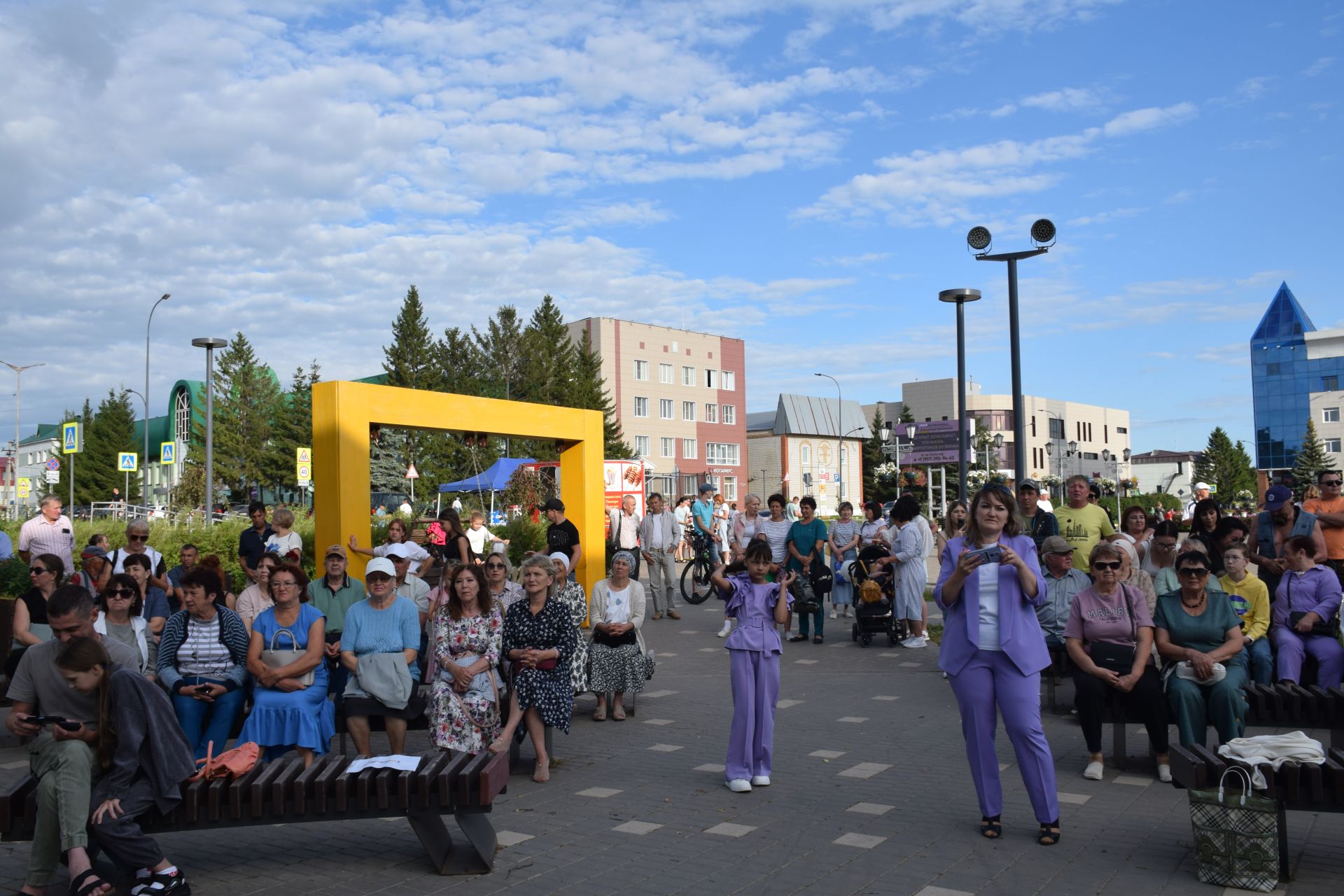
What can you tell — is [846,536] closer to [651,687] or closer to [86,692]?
[651,687]

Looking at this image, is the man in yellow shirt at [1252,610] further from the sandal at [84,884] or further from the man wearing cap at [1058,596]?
the sandal at [84,884]

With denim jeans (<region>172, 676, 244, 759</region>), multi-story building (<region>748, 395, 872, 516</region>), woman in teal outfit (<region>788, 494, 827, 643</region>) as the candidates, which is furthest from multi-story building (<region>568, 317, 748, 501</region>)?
denim jeans (<region>172, 676, 244, 759</region>)

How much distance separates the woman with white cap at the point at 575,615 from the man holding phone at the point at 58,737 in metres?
3.27

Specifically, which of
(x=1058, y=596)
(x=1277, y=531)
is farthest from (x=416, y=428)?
(x=1277, y=531)

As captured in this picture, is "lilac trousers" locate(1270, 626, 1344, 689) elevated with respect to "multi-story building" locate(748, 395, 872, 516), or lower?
lower

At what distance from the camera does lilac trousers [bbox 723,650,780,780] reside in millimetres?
6996

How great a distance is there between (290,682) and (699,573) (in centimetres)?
1322

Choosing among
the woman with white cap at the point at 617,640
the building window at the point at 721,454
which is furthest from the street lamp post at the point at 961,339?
the building window at the point at 721,454

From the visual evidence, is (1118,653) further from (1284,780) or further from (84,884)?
(84,884)

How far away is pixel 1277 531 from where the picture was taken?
36.4 feet

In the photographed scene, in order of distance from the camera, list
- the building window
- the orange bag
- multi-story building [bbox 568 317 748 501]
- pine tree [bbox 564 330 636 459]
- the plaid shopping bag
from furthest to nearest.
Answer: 1. the building window
2. multi-story building [bbox 568 317 748 501]
3. pine tree [bbox 564 330 636 459]
4. the orange bag
5. the plaid shopping bag

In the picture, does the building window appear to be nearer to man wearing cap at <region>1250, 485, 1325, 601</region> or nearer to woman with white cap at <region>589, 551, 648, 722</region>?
man wearing cap at <region>1250, 485, 1325, 601</region>

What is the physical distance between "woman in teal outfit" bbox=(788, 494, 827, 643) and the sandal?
10286mm

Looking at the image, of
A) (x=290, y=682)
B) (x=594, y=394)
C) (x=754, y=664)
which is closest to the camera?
(x=290, y=682)
